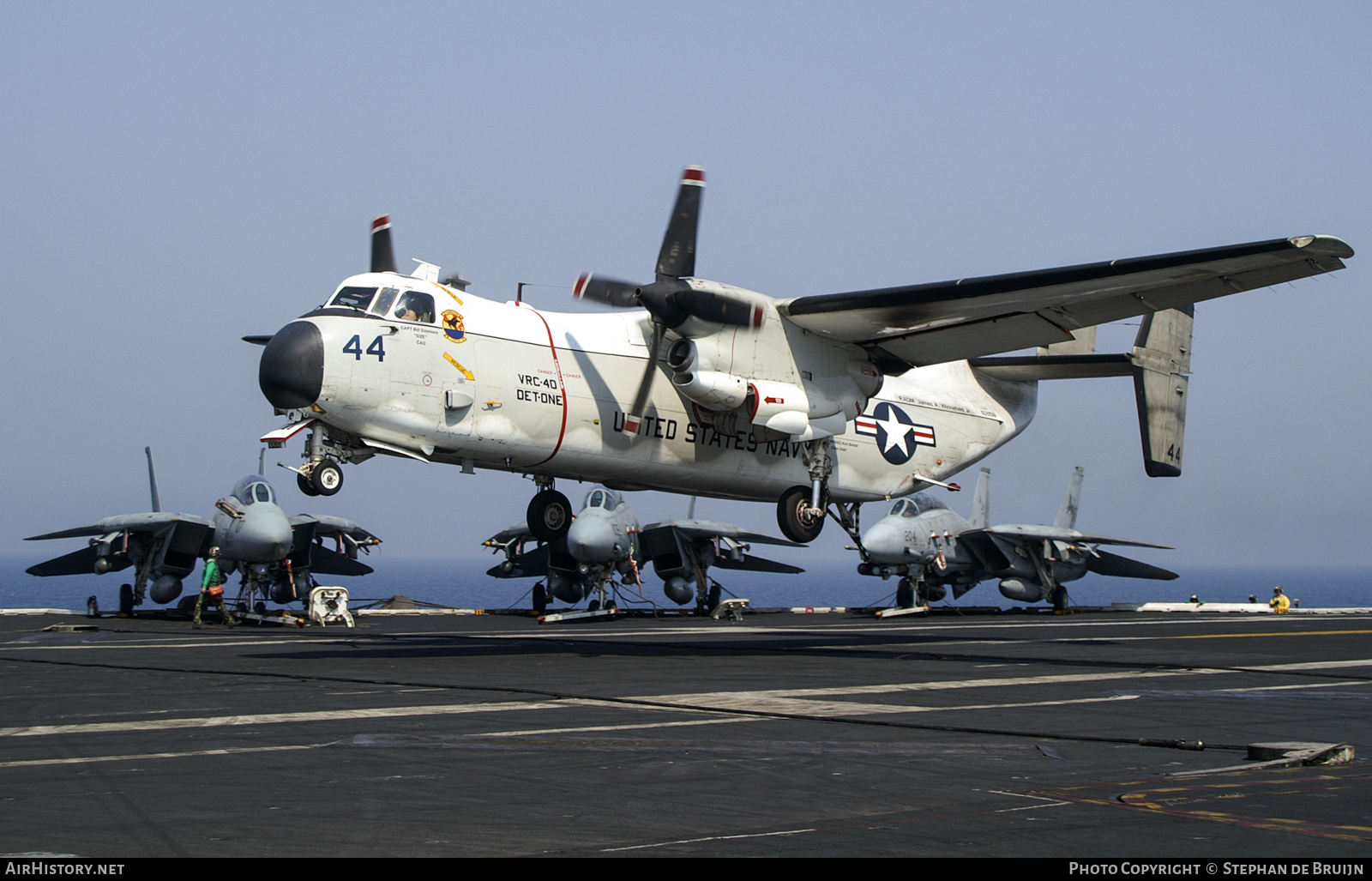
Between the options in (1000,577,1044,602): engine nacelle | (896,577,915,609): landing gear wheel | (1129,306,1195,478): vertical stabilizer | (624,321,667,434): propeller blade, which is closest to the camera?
(624,321,667,434): propeller blade

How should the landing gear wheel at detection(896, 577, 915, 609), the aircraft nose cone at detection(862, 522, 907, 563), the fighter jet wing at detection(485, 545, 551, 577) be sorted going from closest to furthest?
the aircraft nose cone at detection(862, 522, 907, 563) < the landing gear wheel at detection(896, 577, 915, 609) < the fighter jet wing at detection(485, 545, 551, 577)

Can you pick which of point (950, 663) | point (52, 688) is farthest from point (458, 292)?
point (950, 663)

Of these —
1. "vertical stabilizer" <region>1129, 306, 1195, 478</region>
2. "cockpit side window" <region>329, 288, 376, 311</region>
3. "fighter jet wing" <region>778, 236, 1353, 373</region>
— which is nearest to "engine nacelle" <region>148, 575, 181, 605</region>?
"cockpit side window" <region>329, 288, 376, 311</region>

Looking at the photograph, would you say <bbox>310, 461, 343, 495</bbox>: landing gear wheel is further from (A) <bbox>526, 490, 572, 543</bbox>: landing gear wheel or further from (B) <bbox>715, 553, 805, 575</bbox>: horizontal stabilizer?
(B) <bbox>715, 553, 805, 575</bbox>: horizontal stabilizer

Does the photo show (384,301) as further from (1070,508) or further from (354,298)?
(1070,508)

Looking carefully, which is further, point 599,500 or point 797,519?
point 599,500

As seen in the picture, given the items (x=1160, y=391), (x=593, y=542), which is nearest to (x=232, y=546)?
(x=593, y=542)

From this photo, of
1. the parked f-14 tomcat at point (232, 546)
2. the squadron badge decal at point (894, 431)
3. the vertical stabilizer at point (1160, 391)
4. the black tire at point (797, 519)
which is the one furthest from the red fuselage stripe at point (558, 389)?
the parked f-14 tomcat at point (232, 546)

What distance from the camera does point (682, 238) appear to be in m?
19.8

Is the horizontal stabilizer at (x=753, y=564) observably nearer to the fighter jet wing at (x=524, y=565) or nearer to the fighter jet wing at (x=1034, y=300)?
the fighter jet wing at (x=524, y=565)

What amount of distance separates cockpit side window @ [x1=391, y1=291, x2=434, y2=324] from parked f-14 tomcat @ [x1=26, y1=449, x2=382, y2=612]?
57.0 ft

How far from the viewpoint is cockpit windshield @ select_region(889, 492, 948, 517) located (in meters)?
41.3

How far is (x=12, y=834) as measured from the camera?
6.46 metres

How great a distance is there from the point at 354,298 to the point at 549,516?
608 cm
